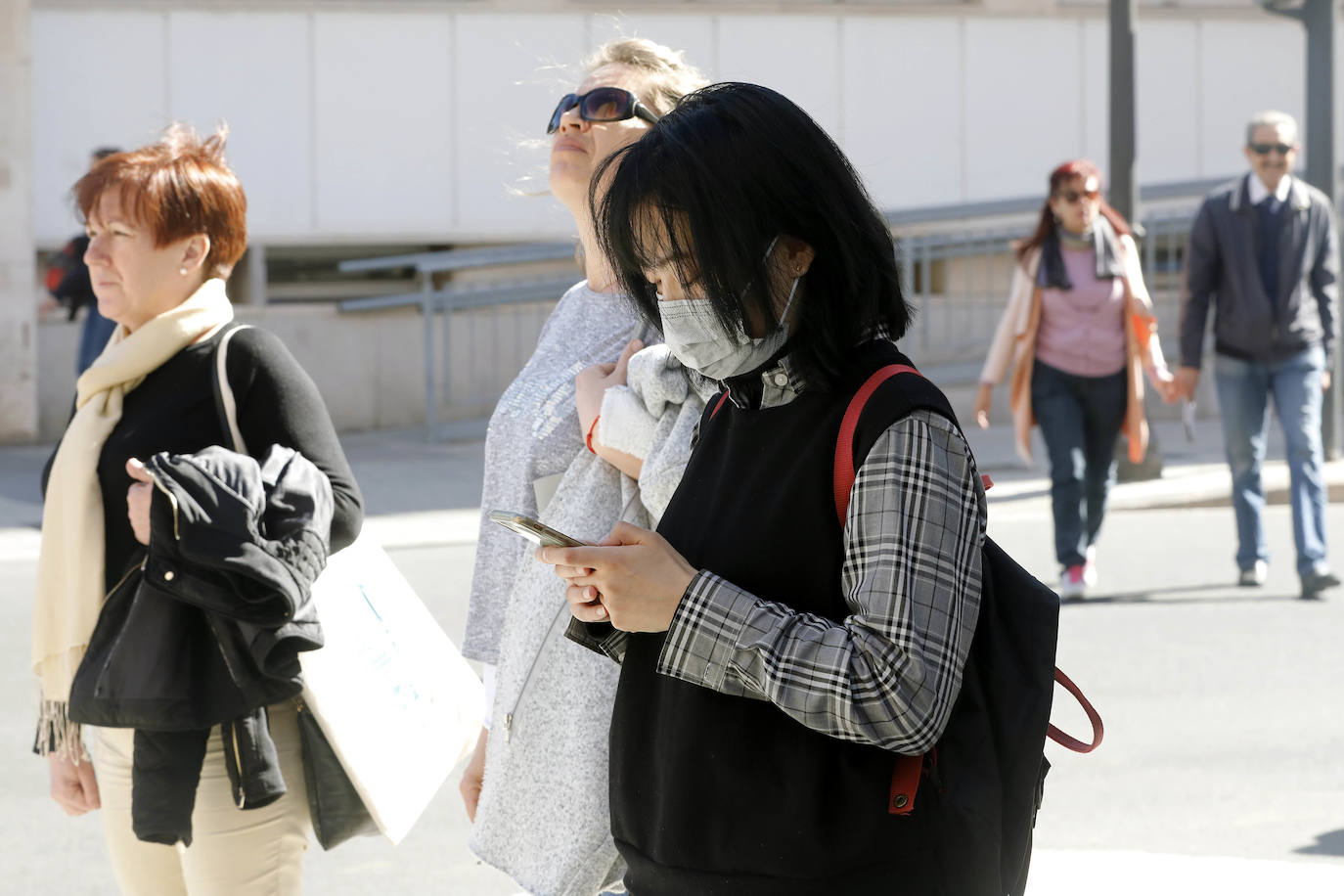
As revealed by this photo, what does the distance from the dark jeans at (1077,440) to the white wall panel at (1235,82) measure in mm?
10688

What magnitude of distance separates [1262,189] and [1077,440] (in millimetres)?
1521

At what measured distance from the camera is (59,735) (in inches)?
124

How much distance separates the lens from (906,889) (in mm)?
1837

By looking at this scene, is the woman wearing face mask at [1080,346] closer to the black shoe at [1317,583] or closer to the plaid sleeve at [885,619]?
the black shoe at [1317,583]

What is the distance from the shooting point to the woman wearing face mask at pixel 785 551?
5.82 ft

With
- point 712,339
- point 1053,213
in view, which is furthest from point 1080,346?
point 712,339

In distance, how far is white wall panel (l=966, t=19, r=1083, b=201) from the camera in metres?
17.4

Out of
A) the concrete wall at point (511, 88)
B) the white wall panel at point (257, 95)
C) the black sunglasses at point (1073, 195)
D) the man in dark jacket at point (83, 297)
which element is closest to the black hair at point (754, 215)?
the black sunglasses at point (1073, 195)

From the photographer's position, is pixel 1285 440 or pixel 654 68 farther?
pixel 1285 440

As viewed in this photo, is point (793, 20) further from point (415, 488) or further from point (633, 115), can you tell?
point (633, 115)

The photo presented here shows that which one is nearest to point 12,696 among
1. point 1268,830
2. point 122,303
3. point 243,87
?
point 122,303

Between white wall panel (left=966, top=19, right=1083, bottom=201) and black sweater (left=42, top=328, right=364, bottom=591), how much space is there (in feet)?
49.4

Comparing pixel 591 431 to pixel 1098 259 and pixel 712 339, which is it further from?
pixel 1098 259

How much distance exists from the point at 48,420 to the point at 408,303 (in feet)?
10.8
